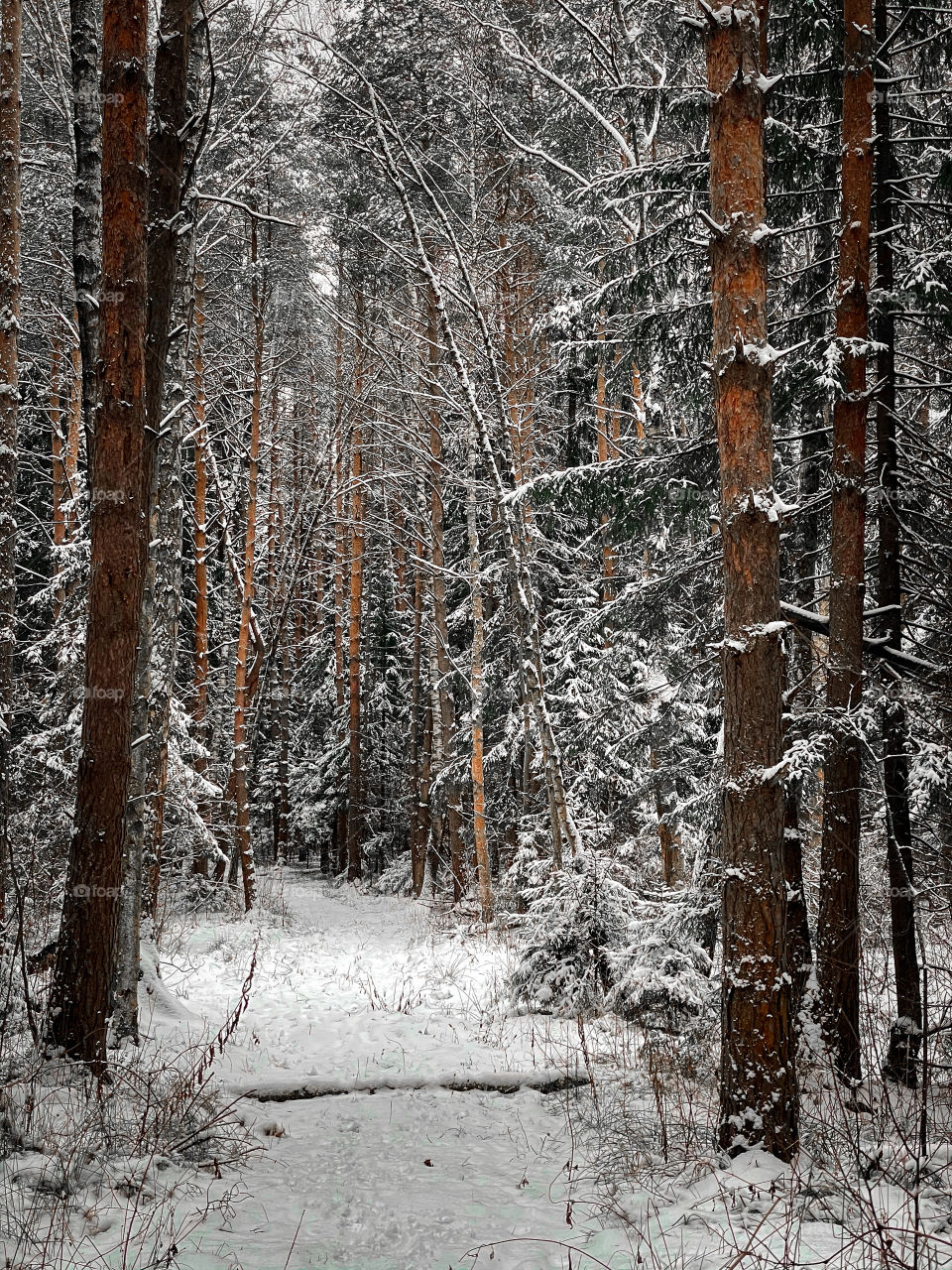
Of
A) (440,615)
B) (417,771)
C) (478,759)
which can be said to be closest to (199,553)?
(440,615)

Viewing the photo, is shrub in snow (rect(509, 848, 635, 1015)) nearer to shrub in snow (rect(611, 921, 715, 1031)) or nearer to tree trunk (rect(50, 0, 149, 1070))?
shrub in snow (rect(611, 921, 715, 1031))

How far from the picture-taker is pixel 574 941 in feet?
25.3

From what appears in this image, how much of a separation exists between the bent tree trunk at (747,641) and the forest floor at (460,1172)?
13.6 inches

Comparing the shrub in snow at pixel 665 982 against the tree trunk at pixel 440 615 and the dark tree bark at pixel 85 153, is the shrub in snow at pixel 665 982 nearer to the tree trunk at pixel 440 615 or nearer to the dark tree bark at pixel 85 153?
the dark tree bark at pixel 85 153

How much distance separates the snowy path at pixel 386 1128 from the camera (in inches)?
137

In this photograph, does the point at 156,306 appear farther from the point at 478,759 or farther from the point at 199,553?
the point at 199,553

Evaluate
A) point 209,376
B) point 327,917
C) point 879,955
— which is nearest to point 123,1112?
point 879,955

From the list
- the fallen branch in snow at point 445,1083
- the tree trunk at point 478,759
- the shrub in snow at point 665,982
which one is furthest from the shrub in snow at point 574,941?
the tree trunk at point 478,759

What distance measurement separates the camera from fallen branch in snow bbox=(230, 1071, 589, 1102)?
17.9 feet

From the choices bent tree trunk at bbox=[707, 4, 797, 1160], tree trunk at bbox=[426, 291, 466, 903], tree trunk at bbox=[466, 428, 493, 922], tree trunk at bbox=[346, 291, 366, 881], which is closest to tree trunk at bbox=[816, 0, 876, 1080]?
bent tree trunk at bbox=[707, 4, 797, 1160]

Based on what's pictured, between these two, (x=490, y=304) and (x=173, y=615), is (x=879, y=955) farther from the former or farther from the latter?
(x=490, y=304)

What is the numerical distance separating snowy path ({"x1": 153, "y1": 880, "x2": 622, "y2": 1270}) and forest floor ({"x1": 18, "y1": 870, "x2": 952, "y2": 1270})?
0.02 metres

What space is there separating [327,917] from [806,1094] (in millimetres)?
11144

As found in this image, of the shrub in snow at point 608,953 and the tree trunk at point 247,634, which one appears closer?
the shrub in snow at point 608,953
